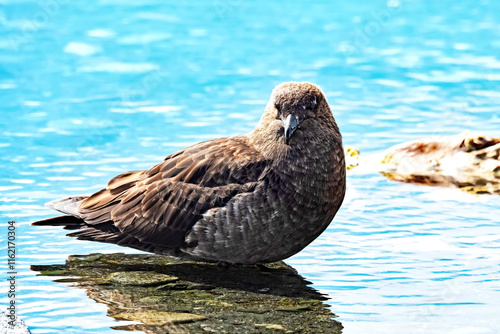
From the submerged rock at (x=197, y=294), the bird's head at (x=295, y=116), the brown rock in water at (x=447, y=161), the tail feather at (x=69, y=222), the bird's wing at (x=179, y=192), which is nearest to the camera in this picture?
the submerged rock at (x=197, y=294)

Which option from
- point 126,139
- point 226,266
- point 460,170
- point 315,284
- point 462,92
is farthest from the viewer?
point 462,92

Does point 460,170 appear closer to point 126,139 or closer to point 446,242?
point 446,242

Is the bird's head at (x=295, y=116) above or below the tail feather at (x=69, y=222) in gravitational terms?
above

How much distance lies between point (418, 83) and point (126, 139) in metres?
4.95

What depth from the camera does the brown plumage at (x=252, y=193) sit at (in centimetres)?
805

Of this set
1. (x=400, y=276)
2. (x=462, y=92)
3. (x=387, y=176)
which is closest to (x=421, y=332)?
(x=400, y=276)

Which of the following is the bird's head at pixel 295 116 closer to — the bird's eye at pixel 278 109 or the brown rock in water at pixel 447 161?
the bird's eye at pixel 278 109

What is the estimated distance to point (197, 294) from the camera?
7.98 metres

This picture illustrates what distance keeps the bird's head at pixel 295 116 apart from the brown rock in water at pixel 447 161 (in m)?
2.88

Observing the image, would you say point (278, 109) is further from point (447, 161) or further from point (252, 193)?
point (447, 161)

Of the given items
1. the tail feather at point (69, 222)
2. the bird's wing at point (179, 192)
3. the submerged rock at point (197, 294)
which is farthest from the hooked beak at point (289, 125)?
the tail feather at point (69, 222)

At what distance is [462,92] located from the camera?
14039 millimetres

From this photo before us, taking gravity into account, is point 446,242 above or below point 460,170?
below

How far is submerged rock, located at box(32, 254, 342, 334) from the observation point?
23.9 ft
